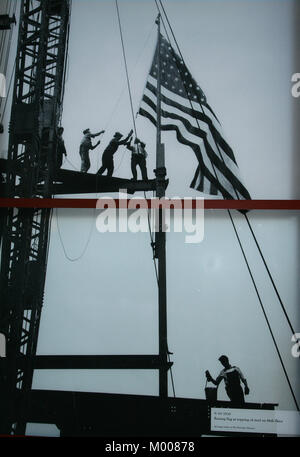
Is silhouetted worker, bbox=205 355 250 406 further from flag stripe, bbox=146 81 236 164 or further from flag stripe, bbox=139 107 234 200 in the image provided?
flag stripe, bbox=146 81 236 164

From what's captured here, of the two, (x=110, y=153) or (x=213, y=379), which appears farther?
(x=110, y=153)

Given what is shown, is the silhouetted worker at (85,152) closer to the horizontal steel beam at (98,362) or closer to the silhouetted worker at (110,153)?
the silhouetted worker at (110,153)

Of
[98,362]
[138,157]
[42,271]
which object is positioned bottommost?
[98,362]

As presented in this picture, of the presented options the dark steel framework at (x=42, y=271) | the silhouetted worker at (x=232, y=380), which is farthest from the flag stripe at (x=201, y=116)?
the silhouetted worker at (x=232, y=380)

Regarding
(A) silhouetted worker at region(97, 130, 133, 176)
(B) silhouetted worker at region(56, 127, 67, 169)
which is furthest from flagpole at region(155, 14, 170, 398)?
(B) silhouetted worker at region(56, 127, 67, 169)

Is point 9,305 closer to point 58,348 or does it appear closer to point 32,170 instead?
point 58,348

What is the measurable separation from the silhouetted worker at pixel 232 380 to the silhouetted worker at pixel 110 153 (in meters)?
1.49

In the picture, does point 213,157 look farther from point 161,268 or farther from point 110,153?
point 161,268

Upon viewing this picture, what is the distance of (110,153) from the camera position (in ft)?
9.30

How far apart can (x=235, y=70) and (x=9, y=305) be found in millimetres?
2257

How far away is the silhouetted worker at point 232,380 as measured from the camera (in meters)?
2.66

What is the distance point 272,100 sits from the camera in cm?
280

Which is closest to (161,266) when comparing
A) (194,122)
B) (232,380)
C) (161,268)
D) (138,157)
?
(161,268)

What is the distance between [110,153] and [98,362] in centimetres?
143
